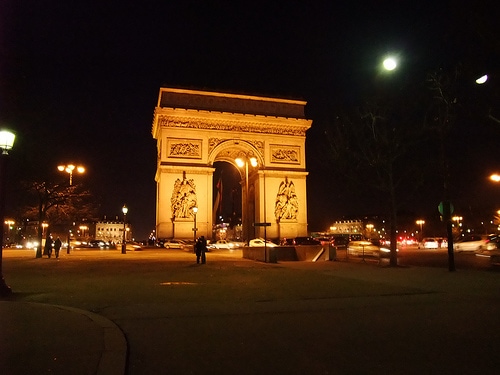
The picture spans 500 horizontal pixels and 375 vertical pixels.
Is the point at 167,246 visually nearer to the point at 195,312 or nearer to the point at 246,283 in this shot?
the point at 246,283

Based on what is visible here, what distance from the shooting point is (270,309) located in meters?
9.42

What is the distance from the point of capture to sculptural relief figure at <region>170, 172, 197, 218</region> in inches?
2046

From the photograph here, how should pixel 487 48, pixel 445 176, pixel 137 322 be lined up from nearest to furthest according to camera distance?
pixel 137 322 → pixel 487 48 → pixel 445 176

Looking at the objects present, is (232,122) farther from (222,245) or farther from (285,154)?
(222,245)

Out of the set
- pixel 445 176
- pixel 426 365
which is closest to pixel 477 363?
pixel 426 365

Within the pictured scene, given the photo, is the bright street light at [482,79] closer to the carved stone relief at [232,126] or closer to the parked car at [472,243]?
the parked car at [472,243]

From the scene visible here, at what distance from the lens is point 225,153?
58625mm

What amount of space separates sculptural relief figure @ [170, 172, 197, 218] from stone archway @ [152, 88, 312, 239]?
0.35ft

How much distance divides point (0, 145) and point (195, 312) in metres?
7.00

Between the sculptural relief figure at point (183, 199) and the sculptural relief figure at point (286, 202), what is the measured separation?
31.5ft

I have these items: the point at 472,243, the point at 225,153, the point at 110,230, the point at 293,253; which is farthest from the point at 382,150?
the point at 110,230

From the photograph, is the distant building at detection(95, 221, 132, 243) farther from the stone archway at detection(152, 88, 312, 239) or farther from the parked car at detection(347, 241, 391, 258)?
the parked car at detection(347, 241, 391, 258)

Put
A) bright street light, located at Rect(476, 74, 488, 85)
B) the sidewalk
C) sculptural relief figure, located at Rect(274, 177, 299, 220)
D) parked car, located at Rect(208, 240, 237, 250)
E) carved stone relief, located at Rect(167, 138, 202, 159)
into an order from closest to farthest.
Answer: the sidewalk, bright street light, located at Rect(476, 74, 488, 85), parked car, located at Rect(208, 240, 237, 250), carved stone relief, located at Rect(167, 138, 202, 159), sculptural relief figure, located at Rect(274, 177, 299, 220)

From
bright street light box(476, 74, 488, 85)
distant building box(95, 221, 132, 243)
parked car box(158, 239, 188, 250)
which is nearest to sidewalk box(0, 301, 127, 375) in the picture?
bright street light box(476, 74, 488, 85)
